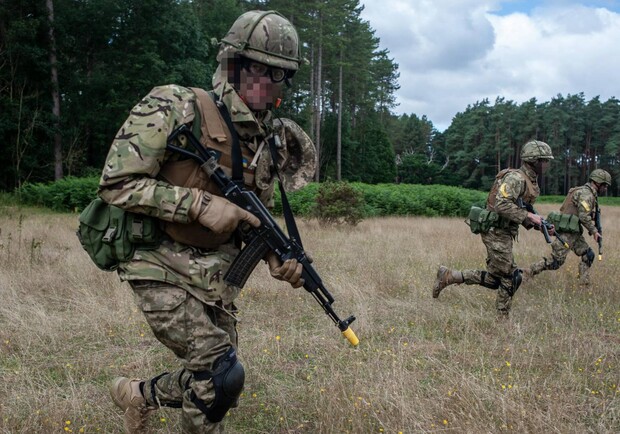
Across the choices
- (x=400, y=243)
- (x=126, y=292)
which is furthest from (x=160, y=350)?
(x=400, y=243)

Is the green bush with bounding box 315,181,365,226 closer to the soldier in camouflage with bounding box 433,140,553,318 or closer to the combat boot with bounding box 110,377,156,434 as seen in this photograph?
the soldier in camouflage with bounding box 433,140,553,318

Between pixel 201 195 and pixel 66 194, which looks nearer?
pixel 201 195

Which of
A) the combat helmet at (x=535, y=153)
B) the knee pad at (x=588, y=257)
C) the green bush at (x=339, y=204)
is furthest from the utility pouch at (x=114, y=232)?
the green bush at (x=339, y=204)

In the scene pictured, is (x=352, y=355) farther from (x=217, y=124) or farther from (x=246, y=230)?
(x=217, y=124)

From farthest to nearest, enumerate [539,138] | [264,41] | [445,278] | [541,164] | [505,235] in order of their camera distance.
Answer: [539,138] < [445,278] < [505,235] < [541,164] < [264,41]

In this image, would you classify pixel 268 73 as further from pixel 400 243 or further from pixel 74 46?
pixel 74 46

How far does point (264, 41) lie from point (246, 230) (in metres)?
0.89

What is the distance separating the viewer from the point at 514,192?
5797 mm

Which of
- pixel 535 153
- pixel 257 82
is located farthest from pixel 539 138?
pixel 257 82

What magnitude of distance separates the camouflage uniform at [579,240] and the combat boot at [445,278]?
205 cm

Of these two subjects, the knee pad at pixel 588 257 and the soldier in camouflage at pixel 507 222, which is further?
the knee pad at pixel 588 257

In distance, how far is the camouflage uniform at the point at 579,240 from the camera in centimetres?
766

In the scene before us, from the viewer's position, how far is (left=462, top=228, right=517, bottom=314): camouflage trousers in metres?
5.84

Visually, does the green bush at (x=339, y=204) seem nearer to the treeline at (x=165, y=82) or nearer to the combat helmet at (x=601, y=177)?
the treeline at (x=165, y=82)
